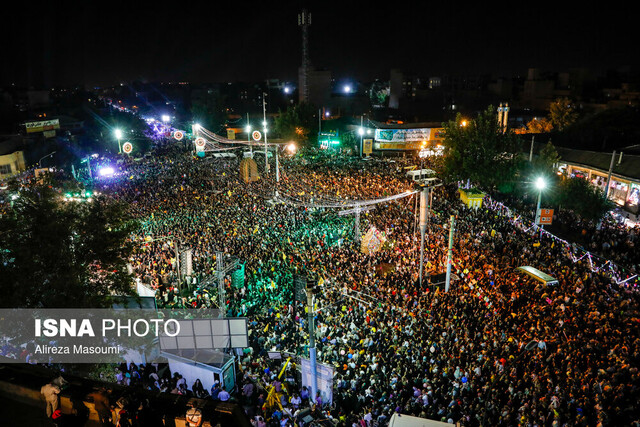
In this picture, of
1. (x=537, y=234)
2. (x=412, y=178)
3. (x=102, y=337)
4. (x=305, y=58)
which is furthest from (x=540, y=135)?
(x=305, y=58)

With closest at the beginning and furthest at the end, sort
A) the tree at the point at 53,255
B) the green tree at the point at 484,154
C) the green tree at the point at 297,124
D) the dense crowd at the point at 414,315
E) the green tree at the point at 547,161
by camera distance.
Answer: the tree at the point at 53,255 → the dense crowd at the point at 414,315 → the green tree at the point at 547,161 → the green tree at the point at 484,154 → the green tree at the point at 297,124

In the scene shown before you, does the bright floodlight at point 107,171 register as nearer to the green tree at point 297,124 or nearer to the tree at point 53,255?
the tree at point 53,255

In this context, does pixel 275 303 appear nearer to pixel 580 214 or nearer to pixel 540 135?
pixel 580 214

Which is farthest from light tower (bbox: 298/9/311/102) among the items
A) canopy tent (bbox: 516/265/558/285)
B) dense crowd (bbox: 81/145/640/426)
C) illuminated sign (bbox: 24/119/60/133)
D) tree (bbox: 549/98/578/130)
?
canopy tent (bbox: 516/265/558/285)

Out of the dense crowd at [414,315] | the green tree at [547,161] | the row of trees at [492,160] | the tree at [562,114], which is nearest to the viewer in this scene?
the dense crowd at [414,315]

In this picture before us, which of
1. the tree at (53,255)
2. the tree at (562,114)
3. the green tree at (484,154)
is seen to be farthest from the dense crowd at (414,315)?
the tree at (562,114)

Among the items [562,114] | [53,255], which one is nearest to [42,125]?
[53,255]

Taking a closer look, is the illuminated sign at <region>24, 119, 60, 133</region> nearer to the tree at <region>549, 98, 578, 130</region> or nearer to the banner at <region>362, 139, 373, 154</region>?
the banner at <region>362, 139, 373, 154</region>
